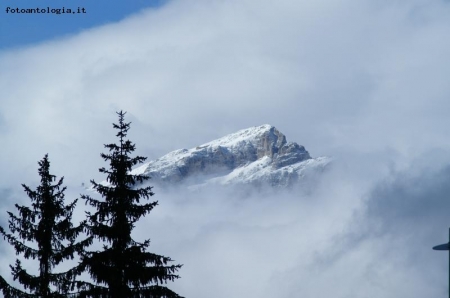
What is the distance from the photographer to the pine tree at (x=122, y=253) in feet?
135

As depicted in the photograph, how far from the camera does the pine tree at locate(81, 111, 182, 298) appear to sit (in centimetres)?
4106

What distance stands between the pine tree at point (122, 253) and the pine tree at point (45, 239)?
1151 mm

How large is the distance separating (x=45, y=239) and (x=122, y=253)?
188 inches

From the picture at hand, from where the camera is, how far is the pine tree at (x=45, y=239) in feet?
138

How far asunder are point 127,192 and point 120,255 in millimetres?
3453

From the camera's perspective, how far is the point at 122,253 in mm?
41562

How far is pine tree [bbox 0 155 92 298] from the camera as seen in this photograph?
42094mm

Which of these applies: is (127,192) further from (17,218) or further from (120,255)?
(17,218)

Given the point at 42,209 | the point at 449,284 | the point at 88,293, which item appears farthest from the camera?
the point at 42,209

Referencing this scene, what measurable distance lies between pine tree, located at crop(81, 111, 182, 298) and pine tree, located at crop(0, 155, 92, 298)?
1151 mm

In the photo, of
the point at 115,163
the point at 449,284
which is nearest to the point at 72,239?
the point at 115,163

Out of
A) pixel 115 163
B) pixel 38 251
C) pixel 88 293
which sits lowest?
pixel 88 293

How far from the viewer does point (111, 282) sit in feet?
135

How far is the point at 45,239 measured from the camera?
43.2 m
